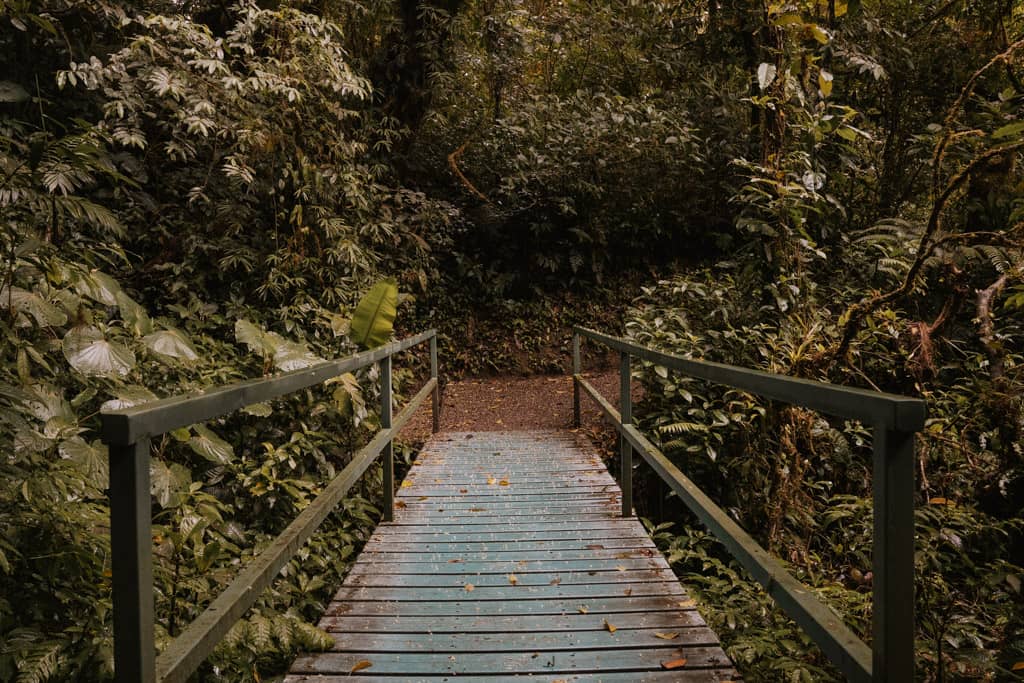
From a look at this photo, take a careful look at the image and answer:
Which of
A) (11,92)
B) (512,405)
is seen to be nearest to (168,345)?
(11,92)

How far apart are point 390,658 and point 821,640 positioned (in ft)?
4.66

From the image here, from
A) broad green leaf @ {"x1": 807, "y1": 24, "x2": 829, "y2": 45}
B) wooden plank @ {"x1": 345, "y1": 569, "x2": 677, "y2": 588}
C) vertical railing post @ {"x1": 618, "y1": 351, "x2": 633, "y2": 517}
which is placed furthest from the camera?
vertical railing post @ {"x1": 618, "y1": 351, "x2": 633, "y2": 517}

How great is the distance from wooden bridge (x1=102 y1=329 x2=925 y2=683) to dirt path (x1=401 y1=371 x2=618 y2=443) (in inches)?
113

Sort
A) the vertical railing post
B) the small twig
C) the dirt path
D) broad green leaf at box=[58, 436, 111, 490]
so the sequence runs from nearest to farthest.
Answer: broad green leaf at box=[58, 436, 111, 490], the vertical railing post, the dirt path, the small twig

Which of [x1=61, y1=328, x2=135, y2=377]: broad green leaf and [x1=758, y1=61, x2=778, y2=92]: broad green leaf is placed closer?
[x1=61, y1=328, x2=135, y2=377]: broad green leaf

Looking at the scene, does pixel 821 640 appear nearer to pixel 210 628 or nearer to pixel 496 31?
pixel 210 628

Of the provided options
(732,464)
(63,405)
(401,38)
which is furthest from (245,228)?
(732,464)

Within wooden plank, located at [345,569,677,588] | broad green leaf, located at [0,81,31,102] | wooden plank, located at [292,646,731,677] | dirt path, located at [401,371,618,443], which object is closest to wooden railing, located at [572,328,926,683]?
wooden plank, located at [292,646,731,677]

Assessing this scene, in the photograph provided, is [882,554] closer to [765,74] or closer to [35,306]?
[35,306]

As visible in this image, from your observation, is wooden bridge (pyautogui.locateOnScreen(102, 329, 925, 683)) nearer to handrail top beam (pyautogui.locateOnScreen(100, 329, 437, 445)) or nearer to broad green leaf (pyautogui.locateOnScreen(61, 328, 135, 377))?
handrail top beam (pyautogui.locateOnScreen(100, 329, 437, 445))

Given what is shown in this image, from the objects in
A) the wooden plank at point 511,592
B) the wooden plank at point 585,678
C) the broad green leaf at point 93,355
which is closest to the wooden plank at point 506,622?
the wooden plank at point 511,592

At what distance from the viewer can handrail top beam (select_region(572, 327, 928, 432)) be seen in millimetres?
1084

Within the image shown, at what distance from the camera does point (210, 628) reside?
1.33m

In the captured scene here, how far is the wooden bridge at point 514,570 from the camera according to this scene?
1.11 meters
